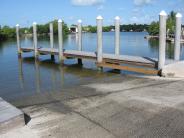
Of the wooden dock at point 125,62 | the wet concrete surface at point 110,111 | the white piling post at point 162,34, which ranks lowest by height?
the wet concrete surface at point 110,111

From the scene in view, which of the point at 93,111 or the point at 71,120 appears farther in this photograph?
the point at 93,111

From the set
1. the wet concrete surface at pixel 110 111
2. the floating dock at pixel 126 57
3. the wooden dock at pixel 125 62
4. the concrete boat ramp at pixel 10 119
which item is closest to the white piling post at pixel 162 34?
the floating dock at pixel 126 57

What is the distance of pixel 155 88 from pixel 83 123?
417cm

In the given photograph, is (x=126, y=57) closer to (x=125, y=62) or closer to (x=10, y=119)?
(x=125, y=62)

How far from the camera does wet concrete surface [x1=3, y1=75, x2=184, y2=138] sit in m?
6.16

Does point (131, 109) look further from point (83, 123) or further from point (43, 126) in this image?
point (43, 126)

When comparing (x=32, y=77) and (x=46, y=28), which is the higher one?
(x=46, y=28)

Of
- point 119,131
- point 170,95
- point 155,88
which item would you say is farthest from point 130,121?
point 155,88

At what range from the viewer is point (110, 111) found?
752 cm

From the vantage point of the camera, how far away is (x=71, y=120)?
Answer: 695cm

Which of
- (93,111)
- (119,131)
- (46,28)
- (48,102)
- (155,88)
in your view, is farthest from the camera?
(46,28)

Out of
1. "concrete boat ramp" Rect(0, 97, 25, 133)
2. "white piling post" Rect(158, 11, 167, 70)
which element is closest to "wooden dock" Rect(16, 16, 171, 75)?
"white piling post" Rect(158, 11, 167, 70)

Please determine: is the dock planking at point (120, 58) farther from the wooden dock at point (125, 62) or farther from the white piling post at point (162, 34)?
the white piling post at point (162, 34)

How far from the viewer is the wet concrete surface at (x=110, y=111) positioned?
6164 mm
